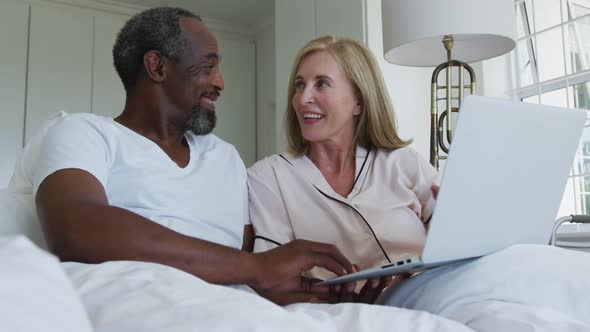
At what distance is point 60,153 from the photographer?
3.66 ft

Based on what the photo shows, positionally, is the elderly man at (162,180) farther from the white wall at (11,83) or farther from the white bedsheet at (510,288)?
the white wall at (11,83)

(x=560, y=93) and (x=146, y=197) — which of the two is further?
(x=560, y=93)

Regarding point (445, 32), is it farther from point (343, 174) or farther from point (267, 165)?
point (267, 165)

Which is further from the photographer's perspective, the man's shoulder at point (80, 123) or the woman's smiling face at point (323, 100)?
the woman's smiling face at point (323, 100)

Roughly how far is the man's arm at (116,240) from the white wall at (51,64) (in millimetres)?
3709

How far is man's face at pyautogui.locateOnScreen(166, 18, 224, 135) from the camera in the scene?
4.84 ft

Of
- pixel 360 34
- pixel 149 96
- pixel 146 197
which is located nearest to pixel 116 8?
pixel 360 34

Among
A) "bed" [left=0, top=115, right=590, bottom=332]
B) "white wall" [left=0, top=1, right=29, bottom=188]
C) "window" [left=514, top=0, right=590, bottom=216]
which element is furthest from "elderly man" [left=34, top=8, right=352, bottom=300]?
"white wall" [left=0, top=1, right=29, bottom=188]

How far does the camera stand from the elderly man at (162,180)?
1.02 metres

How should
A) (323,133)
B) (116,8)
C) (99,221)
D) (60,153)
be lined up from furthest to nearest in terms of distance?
1. (116,8)
2. (323,133)
3. (60,153)
4. (99,221)

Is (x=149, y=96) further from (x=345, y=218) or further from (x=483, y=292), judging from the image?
(x=483, y=292)

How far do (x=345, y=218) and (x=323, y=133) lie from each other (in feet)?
0.88

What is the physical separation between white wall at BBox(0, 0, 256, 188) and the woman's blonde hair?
3.38 m

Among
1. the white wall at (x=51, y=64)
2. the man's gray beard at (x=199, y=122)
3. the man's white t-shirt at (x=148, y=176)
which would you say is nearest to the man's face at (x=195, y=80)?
the man's gray beard at (x=199, y=122)
